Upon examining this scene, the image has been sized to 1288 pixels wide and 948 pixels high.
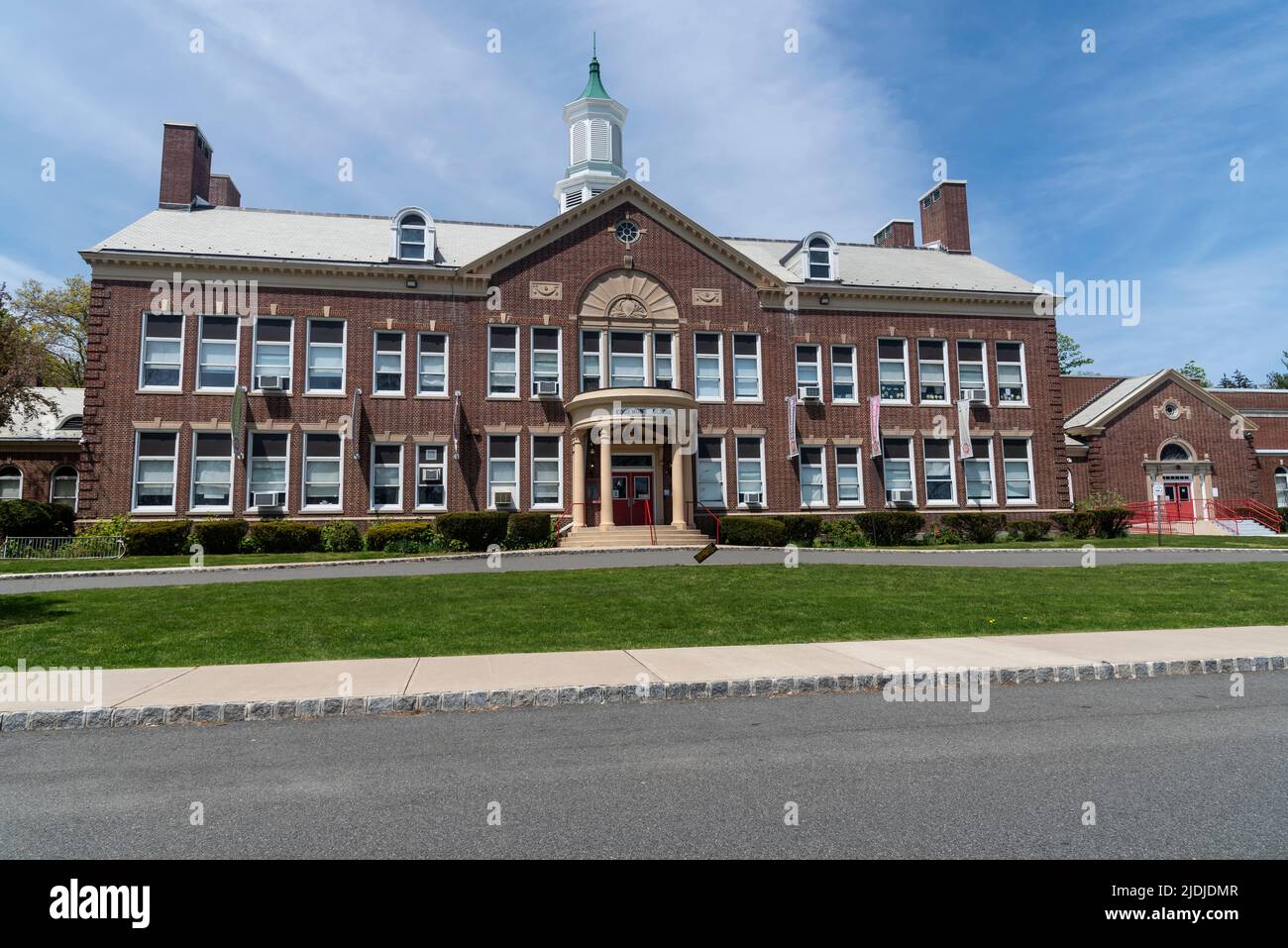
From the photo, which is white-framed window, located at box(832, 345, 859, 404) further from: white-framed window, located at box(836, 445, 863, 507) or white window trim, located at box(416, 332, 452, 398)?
white window trim, located at box(416, 332, 452, 398)

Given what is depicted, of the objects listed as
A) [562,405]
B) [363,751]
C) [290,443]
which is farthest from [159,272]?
[363,751]

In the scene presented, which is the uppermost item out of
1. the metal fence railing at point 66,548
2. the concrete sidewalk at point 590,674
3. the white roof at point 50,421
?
the white roof at point 50,421

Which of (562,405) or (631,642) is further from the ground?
(562,405)

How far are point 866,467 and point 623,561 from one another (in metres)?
14.8

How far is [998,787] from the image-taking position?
16.1 feet

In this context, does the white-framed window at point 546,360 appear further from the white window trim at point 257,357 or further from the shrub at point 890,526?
the shrub at point 890,526

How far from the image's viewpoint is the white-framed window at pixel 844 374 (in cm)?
3141

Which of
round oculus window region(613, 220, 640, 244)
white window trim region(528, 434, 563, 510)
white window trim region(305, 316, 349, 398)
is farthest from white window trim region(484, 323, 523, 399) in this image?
round oculus window region(613, 220, 640, 244)

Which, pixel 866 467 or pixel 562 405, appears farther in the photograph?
pixel 866 467

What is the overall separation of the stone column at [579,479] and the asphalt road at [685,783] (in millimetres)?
20119

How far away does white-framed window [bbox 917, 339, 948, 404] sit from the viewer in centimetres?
3206

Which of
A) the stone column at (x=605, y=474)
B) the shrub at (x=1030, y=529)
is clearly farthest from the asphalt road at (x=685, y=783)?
the shrub at (x=1030, y=529)

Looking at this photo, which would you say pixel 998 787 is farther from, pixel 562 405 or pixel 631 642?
pixel 562 405

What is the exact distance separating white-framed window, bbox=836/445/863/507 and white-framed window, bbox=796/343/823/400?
2.41 metres
